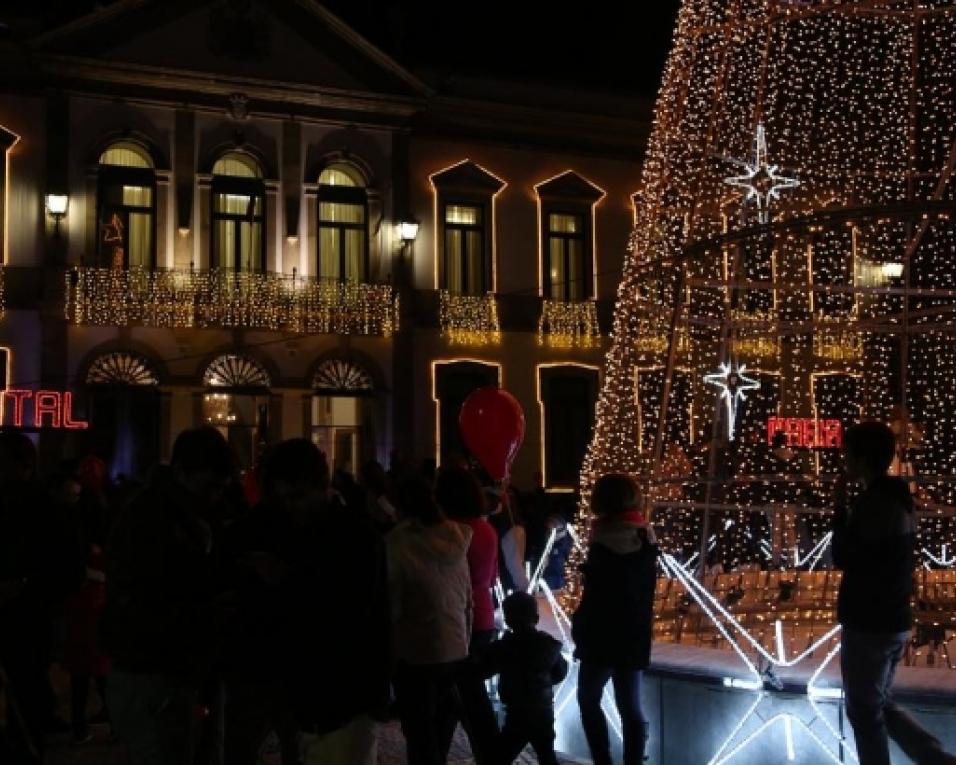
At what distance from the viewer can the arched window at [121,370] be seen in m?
22.9

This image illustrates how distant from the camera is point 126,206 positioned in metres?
23.4

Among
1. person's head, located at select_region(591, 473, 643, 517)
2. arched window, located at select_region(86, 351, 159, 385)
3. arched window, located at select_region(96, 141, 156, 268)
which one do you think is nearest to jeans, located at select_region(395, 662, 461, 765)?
person's head, located at select_region(591, 473, 643, 517)

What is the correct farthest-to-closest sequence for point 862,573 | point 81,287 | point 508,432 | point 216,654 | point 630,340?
1. point 81,287
2. point 508,432
3. point 630,340
4. point 862,573
5. point 216,654

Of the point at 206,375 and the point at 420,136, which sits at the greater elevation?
the point at 420,136

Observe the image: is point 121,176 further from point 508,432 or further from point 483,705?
point 483,705

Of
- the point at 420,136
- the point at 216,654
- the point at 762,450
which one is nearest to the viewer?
the point at 216,654

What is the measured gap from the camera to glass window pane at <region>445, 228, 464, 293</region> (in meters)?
25.8

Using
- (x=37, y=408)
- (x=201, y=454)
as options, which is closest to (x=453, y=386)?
(x=37, y=408)

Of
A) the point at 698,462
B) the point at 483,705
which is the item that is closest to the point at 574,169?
the point at 698,462

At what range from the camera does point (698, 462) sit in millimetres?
14922

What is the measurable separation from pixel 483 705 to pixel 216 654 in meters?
2.40

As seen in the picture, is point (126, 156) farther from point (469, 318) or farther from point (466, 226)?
point (469, 318)

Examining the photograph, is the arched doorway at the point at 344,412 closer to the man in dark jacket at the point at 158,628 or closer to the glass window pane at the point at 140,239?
the glass window pane at the point at 140,239

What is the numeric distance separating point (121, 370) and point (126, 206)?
271 centimetres
